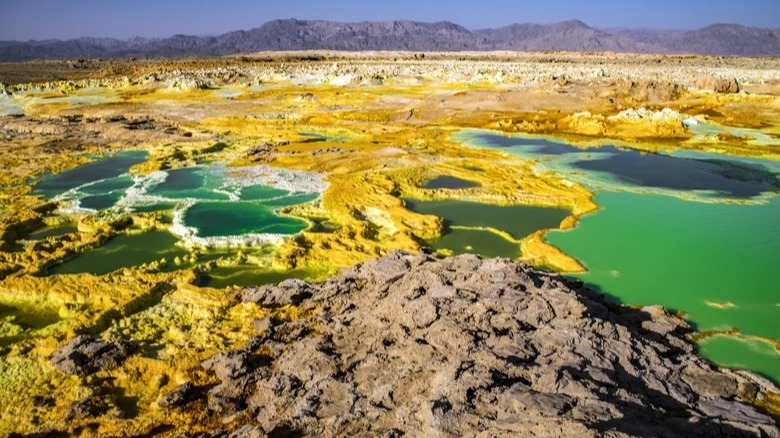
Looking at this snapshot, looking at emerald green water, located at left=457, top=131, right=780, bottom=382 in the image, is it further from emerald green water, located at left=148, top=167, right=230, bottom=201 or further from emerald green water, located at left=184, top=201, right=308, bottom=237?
emerald green water, located at left=148, top=167, right=230, bottom=201

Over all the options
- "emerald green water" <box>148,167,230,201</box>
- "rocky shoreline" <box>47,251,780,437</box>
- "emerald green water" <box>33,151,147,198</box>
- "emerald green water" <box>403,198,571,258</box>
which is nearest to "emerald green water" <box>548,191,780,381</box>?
"emerald green water" <box>403,198,571,258</box>

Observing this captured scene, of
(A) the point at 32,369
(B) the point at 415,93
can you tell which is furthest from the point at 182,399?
(B) the point at 415,93

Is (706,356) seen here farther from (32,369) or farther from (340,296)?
(32,369)

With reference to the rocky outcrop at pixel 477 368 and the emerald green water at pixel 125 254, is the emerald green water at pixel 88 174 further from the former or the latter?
the rocky outcrop at pixel 477 368

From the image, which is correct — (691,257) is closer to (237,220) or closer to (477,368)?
(477,368)

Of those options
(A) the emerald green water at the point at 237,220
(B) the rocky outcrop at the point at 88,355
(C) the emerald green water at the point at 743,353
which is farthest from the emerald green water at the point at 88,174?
(C) the emerald green water at the point at 743,353

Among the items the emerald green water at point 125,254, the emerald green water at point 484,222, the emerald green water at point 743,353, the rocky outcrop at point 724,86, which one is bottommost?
the emerald green water at point 743,353
